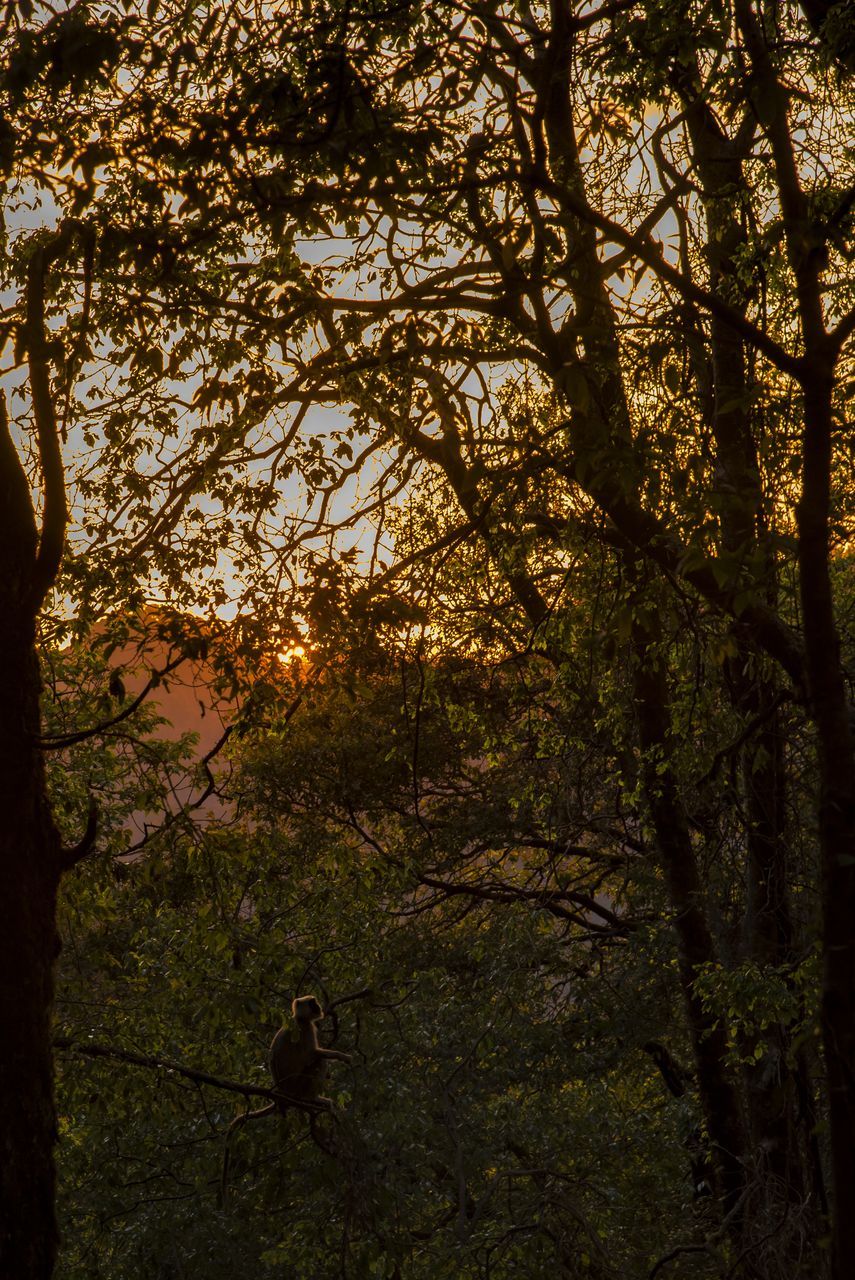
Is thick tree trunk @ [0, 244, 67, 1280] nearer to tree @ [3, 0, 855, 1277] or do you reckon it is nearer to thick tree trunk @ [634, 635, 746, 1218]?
tree @ [3, 0, 855, 1277]

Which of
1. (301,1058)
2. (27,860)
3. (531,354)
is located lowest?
(301,1058)

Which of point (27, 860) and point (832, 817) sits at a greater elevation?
point (27, 860)

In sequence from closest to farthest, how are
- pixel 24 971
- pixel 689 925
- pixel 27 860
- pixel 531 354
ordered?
1. pixel 24 971
2. pixel 27 860
3. pixel 531 354
4. pixel 689 925

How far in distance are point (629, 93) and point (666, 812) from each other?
622 centimetres

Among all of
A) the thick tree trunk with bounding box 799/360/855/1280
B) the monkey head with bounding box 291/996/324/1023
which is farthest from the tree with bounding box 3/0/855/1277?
the monkey head with bounding box 291/996/324/1023

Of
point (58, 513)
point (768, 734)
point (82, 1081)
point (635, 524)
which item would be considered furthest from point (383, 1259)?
point (58, 513)

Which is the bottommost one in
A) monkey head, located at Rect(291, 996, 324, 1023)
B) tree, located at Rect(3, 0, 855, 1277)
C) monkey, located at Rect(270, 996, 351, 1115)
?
monkey, located at Rect(270, 996, 351, 1115)

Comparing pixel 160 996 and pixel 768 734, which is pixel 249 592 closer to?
pixel 768 734

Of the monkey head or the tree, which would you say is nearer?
the tree

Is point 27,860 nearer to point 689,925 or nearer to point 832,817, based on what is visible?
point 832,817

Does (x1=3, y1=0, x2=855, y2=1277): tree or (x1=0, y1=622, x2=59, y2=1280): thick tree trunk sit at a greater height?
(x1=3, y1=0, x2=855, y2=1277): tree

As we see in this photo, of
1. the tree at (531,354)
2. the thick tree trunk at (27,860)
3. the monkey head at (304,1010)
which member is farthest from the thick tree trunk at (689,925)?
the thick tree trunk at (27,860)

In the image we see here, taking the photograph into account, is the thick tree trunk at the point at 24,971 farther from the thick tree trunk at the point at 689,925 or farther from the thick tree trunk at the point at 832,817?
the thick tree trunk at the point at 689,925

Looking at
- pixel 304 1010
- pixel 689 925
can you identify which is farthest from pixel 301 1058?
pixel 689 925
